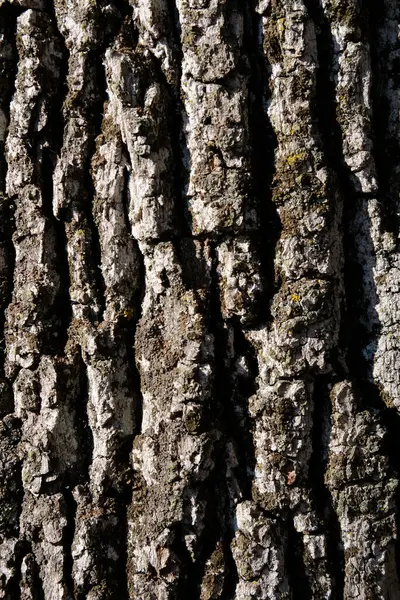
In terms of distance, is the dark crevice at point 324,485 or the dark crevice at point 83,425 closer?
the dark crevice at point 324,485

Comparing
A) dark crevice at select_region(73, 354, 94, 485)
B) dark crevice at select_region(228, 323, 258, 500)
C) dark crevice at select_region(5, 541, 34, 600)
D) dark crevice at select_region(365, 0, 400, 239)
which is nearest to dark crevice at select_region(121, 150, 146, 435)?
dark crevice at select_region(73, 354, 94, 485)

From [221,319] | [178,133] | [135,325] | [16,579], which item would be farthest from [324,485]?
[178,133]

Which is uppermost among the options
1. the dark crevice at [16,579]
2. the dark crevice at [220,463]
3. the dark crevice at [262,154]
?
the dark crevice at [262,154]

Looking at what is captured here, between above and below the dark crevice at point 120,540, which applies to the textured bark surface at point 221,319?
above

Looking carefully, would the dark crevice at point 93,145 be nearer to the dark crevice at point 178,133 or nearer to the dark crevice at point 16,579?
the dark crevice at point 178,133

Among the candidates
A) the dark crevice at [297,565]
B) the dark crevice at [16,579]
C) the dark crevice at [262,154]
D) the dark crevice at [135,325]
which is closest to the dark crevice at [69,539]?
the dark crevice at [16,579]

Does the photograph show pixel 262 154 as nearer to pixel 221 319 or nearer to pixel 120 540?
pixel 221 319

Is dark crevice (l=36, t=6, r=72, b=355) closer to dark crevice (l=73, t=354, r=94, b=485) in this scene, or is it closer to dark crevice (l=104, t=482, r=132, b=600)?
dark crevice (l=73, t=354, r=94, b=485)
